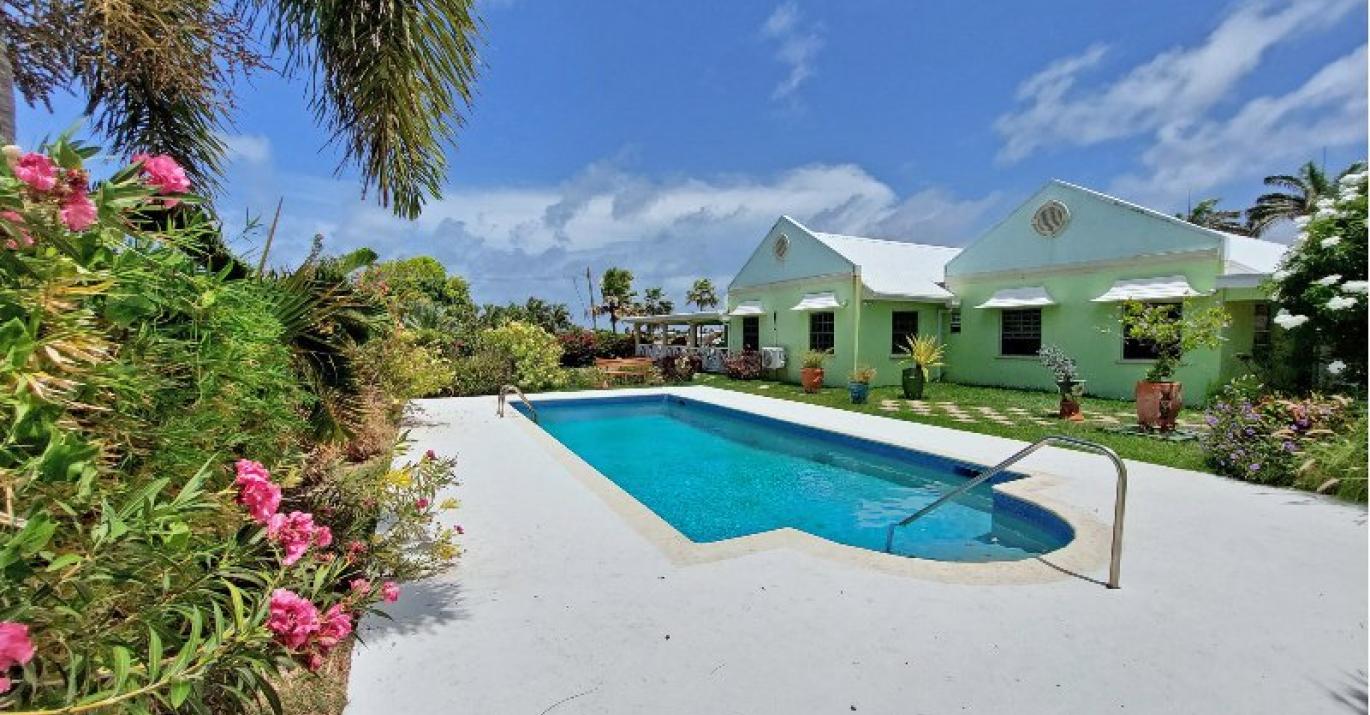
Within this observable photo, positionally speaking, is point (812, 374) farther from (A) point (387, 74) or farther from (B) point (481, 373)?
(A) point (387, 74)

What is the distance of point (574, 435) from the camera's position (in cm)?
1305

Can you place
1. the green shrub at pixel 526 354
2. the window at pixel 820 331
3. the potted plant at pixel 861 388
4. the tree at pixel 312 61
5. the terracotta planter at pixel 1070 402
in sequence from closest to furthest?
the tree at pixel 312 61 → the terracotta planter at pixel 1070 402 → the potted plant at pixel 861 388 → the green shrub at pixel 526 354 → the window at pixel 820 331

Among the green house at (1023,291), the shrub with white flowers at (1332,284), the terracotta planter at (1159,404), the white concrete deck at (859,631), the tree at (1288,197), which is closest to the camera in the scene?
the white concrete deck at (859,631)

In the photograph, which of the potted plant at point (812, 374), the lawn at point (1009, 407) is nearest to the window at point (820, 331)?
the potted plant at point (812, 374)

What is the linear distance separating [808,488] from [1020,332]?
12.4 metres

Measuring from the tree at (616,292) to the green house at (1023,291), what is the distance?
21.7 metres

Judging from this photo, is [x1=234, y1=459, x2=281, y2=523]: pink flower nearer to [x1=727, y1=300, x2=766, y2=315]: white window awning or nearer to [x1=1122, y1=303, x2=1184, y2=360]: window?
[x1=1122, y1=303, x2=1184, y2=360]: window

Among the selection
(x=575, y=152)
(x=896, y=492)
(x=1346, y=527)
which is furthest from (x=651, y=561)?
(x=575, y=152)

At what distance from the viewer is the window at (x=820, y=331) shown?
19.3m

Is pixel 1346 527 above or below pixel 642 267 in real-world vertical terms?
below

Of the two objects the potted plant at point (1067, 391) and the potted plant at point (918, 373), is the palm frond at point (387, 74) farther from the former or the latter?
the potted plant at point (918, 373)

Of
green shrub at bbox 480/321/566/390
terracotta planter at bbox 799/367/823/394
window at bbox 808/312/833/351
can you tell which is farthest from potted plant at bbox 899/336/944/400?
green shrub at bbox 480/321/566/390

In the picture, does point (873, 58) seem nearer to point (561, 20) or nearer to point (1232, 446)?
point (561, 20)

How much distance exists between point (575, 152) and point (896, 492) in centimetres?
1882
